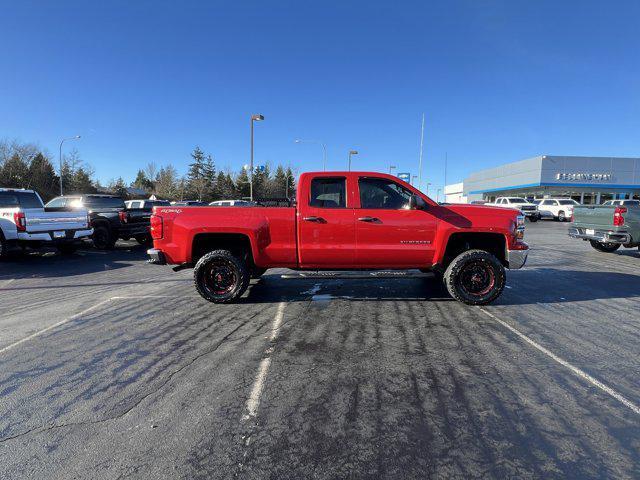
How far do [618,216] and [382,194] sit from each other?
8.35 meters

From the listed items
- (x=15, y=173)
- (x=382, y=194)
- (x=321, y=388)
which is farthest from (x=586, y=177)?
(x=15, y=173)

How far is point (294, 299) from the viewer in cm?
593

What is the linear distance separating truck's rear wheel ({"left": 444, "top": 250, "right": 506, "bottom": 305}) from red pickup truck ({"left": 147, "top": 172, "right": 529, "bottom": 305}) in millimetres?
14

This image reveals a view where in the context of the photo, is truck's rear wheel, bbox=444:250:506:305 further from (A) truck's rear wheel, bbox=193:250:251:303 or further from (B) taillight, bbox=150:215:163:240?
(B) taillight, bbox=150:215:163:240

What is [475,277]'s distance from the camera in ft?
18.2

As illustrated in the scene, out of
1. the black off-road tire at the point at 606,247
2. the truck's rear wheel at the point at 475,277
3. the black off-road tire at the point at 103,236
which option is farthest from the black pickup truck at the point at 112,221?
the black off-road tire at the point at 606,247

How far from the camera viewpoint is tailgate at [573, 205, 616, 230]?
10133 mm

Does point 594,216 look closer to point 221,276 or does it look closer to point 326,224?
point 326,224

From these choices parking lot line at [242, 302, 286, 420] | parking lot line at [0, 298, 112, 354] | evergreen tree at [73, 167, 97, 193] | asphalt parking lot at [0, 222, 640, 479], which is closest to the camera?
asphalt parking lot at [0, 222, 640, 479]

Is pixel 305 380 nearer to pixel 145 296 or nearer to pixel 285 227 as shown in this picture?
pixel 285 227

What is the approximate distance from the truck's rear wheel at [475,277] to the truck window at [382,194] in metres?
1.23

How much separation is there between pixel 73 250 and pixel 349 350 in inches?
455

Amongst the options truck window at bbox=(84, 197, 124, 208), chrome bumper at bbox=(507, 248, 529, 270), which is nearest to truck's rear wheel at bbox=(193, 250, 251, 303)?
chrome bumper at bbox=(507, 248, 529, 270)

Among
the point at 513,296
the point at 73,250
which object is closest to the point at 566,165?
the point at 513,296
